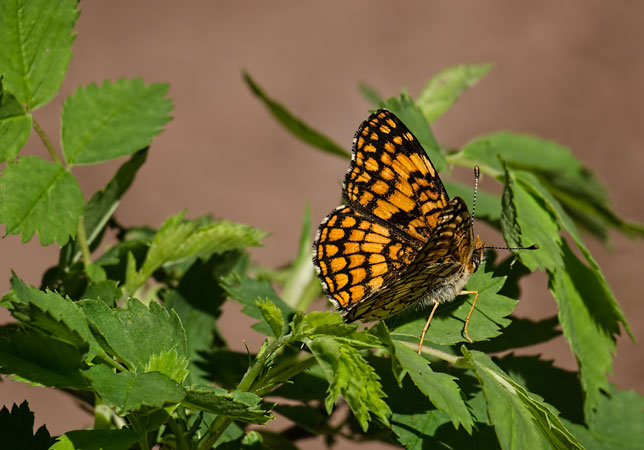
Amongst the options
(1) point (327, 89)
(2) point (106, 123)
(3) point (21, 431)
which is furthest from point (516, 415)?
(1) point (327, 89)

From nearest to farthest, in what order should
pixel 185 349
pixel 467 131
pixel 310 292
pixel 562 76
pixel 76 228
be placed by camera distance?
pixel 185 349, pixel 76 228, pixel 310 292, pixel 467 131, pixel 562 76

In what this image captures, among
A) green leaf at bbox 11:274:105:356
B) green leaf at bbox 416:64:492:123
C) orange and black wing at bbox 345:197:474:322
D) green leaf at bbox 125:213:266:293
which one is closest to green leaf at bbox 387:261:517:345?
orange and black wing at bbox 345:197:474:322

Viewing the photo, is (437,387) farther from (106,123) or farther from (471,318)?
(106,123)

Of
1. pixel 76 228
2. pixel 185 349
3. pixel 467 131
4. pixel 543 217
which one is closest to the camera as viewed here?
pixel 185 349

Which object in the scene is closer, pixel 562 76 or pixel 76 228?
pixel 76 228

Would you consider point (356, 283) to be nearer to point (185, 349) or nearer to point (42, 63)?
point (185, 349)

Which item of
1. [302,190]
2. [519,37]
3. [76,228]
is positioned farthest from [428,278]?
[519,37]

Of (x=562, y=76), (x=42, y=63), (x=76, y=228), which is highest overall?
(x=562, y=76)
